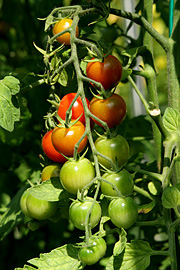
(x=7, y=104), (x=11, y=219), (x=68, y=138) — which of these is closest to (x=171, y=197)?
(x=68, y=138)

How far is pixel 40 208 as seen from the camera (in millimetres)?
776

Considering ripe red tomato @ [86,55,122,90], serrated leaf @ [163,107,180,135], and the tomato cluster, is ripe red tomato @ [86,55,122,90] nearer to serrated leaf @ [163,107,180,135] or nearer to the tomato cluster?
the tomato cluster

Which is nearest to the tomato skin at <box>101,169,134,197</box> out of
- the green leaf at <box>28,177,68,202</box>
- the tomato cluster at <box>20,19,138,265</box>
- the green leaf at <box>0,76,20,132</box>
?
the tomato cluster at <box>20,19,138,265</box>

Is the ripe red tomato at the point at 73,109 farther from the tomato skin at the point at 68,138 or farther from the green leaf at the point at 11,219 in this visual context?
the green leaf at the point at 11,219

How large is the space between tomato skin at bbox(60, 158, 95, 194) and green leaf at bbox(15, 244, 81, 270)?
12 centimetres

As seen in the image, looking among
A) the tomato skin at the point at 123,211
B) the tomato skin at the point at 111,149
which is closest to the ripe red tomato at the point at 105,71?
the tomato skin at the point at 111,149

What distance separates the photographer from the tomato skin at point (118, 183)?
0.67 meters

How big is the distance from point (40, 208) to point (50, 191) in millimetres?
51

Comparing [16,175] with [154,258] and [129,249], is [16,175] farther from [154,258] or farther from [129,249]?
[129,249]

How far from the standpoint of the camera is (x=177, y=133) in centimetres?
78

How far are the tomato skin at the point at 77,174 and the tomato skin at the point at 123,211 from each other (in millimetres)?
58

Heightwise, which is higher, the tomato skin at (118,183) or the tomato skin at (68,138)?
the tomato skin at (68,138)

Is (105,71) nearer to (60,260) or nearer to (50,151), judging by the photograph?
(50,151)

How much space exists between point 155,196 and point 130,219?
263mm
